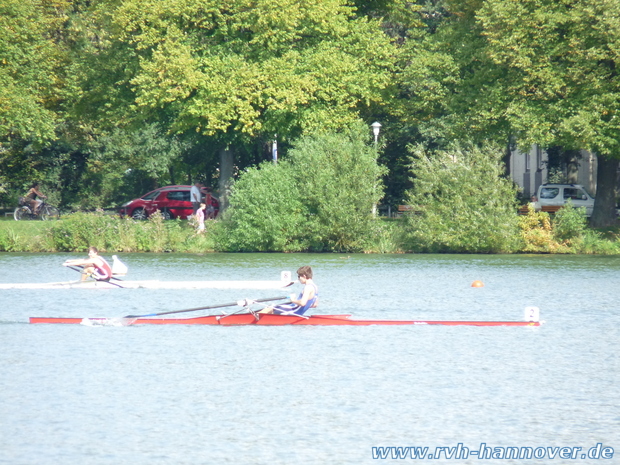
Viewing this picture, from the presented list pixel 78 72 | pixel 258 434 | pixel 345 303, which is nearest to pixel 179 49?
pixel 78 72

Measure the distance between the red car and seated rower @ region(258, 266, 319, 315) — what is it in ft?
97.8

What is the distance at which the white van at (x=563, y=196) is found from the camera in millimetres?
46875

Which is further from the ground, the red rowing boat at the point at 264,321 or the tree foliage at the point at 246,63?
the tree foliage at the point at 246,63

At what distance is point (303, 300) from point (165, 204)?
103ft

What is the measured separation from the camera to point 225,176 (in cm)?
4622

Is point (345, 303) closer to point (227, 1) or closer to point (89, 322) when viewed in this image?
point (89, 322)

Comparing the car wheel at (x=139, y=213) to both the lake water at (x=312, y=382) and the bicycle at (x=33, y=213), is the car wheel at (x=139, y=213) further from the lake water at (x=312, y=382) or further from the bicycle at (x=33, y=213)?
the lake water at (x=312, y=382)

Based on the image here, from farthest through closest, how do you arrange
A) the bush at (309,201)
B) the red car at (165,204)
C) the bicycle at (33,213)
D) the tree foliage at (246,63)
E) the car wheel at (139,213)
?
the red car at (165,204) < the car wheel at (139,213) < the bicycle at (33,213) < the tree foliage at (246,63) < the bush at (309,201)

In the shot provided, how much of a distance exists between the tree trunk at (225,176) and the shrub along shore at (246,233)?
4.21 metres

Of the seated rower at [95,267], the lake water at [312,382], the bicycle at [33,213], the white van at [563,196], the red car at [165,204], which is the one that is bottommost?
the lake water at [312,382]

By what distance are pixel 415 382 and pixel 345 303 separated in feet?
30.1

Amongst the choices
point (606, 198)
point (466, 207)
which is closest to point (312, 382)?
point (466, 207)

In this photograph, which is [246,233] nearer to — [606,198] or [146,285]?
[146,285]

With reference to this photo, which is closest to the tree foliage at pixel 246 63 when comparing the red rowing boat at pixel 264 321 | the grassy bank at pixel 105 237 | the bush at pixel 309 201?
the bush at pixel 309 201
